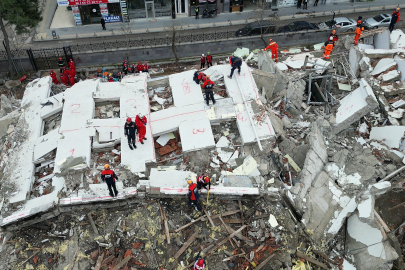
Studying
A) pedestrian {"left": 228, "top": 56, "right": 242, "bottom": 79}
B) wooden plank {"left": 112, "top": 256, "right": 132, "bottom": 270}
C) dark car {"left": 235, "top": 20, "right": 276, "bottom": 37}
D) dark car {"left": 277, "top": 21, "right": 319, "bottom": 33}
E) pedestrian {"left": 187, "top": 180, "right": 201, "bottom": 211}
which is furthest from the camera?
dark car {"left": 277, "top": 21, "right": 319, "bottom": 33}

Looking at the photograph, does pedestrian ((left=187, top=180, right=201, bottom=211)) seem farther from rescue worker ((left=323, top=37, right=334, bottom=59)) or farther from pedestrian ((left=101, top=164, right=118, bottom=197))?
rescue worker ((left=323, top=37, right=334, bottom=59))

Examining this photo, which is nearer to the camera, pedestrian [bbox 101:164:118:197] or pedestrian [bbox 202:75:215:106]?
pedestrian [bbox 101:164:118:197]

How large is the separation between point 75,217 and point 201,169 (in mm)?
4935

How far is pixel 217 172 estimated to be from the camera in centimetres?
1209

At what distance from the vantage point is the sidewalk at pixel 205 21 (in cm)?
2631

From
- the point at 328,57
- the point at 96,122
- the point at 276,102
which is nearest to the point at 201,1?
the point at 328,57

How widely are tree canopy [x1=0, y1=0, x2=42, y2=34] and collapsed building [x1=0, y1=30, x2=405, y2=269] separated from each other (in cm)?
588

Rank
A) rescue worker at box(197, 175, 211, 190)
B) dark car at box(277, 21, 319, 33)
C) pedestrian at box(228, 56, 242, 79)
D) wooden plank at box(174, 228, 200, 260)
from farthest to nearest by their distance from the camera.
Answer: dark car at box(277, 21, 319, 33), pedestrian at box(228, 56, 242, 79), rescue worker at box(197, 175, 211, 190), wooden plank at box(174, 228, 200, 260)

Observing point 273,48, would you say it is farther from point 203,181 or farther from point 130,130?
point 203,181

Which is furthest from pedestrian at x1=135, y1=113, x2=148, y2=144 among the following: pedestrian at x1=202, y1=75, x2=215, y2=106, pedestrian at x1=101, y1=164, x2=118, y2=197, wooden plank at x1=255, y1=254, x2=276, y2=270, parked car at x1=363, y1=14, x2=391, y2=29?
parked car at x1=363, y1=14, x2=391, y2=29

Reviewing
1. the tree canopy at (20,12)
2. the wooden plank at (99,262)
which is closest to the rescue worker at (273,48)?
the wooden plank at (99,262)

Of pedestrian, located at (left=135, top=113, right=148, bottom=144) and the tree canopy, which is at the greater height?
the tree canopy

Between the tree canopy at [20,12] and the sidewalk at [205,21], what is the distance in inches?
231

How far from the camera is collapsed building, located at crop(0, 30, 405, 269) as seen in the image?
10.1 meters
